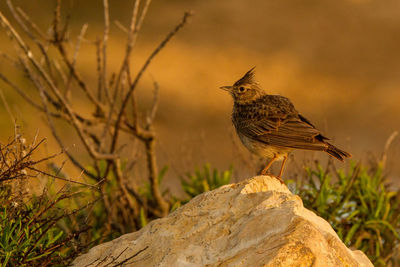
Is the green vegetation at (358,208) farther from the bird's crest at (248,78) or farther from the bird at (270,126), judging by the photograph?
the bird's crest at (248,78)

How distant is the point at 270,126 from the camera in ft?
19.6

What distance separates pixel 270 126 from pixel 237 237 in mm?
1892

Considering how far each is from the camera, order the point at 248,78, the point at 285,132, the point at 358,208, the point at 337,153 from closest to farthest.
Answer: the point at 337,153 → the point at 285,132 → the point at 248,78 → the point at 358,208

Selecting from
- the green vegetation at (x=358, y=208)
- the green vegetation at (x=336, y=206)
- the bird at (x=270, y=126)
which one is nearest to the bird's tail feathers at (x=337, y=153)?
the bird at (x=270, y=126)

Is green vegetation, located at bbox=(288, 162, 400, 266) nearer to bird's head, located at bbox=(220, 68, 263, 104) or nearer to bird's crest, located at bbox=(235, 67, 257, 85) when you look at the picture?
bird's head, located at bbox=(220, 68, 263, 104)

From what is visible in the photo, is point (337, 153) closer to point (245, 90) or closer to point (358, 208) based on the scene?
point (245, 90)

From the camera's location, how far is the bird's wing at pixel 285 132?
562cm

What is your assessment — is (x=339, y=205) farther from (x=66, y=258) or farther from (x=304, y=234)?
(x=66, y=258)

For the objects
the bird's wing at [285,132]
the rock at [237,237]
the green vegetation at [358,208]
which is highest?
the bird's wing at [285,132]

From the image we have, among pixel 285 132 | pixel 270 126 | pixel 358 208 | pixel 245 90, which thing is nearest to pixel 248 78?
pixel 245 90

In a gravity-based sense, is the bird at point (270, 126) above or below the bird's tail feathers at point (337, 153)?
above

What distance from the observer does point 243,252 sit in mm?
4160

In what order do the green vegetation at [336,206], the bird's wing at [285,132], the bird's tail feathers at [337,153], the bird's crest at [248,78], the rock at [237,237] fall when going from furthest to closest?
the green vegetation at [336,206] < the bird's crest at [248,78] < the bird's wing at [285,132] < the bird's tail feathers at [337,153] < the rock at [237,237]

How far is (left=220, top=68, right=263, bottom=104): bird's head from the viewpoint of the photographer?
21.0 feet
